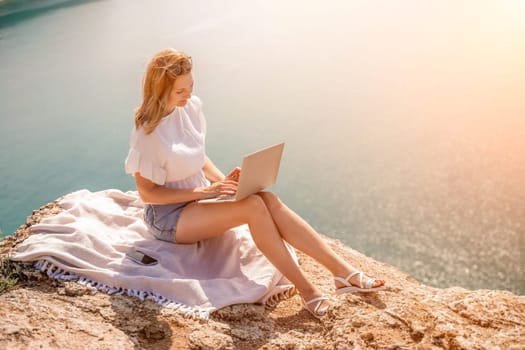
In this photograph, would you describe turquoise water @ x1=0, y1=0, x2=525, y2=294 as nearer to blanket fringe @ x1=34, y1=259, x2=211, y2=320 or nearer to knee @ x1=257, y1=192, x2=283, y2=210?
knee @ x1=257, y1=192, x2=283, y2=210

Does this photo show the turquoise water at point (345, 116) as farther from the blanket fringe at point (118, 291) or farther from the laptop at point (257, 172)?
the blanket fringe at point (118, 291)

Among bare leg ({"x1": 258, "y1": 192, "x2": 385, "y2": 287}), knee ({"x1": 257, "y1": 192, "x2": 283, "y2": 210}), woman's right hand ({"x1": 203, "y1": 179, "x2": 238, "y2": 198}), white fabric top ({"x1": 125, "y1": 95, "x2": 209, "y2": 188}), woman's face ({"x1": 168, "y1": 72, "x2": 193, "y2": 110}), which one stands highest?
woman's face ({"x1": 168, "y1": 72, "x2": 193, "y2": 110})

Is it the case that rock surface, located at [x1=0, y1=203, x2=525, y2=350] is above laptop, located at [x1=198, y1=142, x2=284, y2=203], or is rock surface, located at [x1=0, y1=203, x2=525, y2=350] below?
below

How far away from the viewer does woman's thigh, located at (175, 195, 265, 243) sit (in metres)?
2.31

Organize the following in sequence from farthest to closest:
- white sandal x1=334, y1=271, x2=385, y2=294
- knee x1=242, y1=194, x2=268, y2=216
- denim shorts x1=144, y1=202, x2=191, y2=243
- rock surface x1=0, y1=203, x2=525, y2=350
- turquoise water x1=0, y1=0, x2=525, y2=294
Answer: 1. turquoise water x1=0, y1=0, x2=525, y2=294
2. denim shorts x1=144, y1=202, x2=191, y2=243
3. knee x1=242, y1=194, x2=268, y2=216
4. white sandal x1=334, y1=271, x2=385, y2=294
5. rock surface x1=0, y1=203, x2=525, y2=350

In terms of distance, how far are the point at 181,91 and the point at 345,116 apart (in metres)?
3.68

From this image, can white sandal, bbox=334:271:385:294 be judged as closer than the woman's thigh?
Yes

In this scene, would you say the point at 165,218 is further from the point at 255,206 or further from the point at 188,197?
the point at 255,206

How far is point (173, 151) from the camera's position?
2441 millimetres

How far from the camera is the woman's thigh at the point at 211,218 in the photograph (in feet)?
7.59

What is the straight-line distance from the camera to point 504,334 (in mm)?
1851

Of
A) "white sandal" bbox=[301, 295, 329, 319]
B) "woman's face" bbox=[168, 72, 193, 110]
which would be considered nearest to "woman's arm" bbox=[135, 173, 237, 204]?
"woman's face" bbox=[168, 72, 193, 110]

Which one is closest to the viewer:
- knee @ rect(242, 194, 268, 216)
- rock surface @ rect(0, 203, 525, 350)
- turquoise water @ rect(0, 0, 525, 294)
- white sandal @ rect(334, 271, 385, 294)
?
rock surface @ rect(0, 203, 525, 350)

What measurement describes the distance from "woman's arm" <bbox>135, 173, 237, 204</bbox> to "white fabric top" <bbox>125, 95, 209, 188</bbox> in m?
0.03
